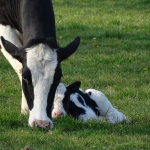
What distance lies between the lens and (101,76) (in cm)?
1273

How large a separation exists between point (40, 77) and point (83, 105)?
63.3 inches

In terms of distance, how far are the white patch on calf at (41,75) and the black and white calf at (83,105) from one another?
85cm

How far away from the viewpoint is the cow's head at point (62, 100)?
9.29m

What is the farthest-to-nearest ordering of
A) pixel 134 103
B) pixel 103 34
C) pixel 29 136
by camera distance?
1. pixel 103 34
2. pixel 134 103
3. pixel 29 136

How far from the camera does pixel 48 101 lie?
27.7ft

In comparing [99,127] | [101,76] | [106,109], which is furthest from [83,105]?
[101,76]

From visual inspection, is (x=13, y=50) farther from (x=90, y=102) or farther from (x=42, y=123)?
(x=90, y=102)

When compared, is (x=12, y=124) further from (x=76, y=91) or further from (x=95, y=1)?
(x=95, y=1)

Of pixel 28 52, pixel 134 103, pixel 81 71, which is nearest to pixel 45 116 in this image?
pixel 28 52

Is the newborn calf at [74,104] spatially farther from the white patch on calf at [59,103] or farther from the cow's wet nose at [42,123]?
the cow's wet nose at [42,123]

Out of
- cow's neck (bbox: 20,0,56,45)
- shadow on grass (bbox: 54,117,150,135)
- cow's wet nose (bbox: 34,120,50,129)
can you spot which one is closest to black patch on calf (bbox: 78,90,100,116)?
shadow on grass (bbox: 54,117,150,135)

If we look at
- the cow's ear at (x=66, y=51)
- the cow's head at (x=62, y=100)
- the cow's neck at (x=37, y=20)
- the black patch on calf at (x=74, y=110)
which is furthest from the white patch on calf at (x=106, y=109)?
the cow's neck at (x=37, y=20)

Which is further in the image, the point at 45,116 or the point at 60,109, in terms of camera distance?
the point at 60,109

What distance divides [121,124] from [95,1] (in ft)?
50.8
